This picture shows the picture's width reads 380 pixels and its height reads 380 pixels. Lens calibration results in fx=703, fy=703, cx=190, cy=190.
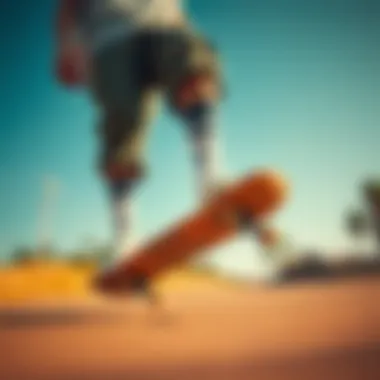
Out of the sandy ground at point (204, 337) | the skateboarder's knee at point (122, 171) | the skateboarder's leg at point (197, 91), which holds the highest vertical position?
the skateboarder's leg at point (197, 91)

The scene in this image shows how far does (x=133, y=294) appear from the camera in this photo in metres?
1.20

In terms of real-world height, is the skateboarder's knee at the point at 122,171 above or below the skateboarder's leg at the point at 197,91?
below

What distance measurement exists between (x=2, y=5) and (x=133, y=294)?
0.57 meters

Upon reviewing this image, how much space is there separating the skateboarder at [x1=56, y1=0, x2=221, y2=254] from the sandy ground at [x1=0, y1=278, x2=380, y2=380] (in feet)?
0.54

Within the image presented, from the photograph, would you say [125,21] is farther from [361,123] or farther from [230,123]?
[361,123]

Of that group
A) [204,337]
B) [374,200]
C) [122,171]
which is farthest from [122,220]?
[374,200]

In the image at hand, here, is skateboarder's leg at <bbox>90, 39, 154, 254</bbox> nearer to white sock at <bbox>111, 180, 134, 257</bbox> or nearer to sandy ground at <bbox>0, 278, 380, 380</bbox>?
white sock at <bbox>111, 180, 134, 257</bbox>

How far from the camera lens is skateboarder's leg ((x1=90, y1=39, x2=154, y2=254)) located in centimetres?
122

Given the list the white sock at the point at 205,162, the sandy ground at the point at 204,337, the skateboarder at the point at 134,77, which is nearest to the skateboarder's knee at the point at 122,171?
the skateboarder at the point at 134,77

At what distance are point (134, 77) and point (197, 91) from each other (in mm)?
115

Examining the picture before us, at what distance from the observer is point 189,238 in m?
1.20

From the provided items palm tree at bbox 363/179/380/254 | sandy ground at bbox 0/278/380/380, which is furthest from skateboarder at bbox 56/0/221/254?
palm tree at bbox 363/179/380/254

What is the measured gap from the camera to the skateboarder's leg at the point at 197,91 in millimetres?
1225

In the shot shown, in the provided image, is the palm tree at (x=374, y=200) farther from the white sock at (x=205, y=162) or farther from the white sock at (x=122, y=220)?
the white sock at (x=122, y=220)
